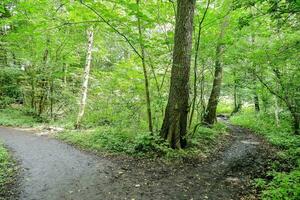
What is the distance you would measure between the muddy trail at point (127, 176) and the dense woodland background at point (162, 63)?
827 millimetres

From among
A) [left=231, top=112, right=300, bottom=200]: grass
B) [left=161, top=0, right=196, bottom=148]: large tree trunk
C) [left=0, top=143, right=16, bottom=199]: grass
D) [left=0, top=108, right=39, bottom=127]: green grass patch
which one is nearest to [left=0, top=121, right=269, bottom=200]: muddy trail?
[left=0, top=143, right=16, bottom=199]: grass

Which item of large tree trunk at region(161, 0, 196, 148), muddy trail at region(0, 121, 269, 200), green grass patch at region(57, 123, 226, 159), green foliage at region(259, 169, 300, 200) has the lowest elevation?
muddy trail at region(0, 121, 269, 200)

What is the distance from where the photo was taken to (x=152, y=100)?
27.1ft

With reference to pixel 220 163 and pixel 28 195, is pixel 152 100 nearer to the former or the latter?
pixel 220 163

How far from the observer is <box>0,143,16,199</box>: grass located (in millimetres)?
4487

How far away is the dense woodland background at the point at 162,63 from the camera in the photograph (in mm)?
6496

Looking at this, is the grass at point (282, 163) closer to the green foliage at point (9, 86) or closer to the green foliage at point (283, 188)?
the green foliage at point (283, 188)

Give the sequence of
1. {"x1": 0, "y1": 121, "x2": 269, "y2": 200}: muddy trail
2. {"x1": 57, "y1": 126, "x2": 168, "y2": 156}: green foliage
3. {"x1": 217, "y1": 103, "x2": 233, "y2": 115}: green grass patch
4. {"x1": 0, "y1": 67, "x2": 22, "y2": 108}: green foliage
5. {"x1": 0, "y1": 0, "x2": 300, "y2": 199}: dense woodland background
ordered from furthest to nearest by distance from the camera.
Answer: {"x1": 217, "y1": 103, "x2": 233, "y2": 115}: green grass patch
{"x1": 0, "y1": 67, "x2": 22, "y2": 108}: green foliage
{"x1": 57, "y1": 126, "x2": 168, "y2": 156}: green foliage
{"x1": 0, "y1": 0, "x2": 300, "y2": 199}: dense woodland background
{"x1": 0, "y1": 121, "x2": 269, "y2": 200}: muddy trail

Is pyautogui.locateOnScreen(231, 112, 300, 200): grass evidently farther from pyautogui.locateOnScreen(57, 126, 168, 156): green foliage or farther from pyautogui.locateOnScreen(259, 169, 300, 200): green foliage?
pyautogui.locateOnScreen(57, 126, 168, 156): green foliage

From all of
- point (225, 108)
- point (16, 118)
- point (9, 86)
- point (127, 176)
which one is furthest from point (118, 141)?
point (225, 108)

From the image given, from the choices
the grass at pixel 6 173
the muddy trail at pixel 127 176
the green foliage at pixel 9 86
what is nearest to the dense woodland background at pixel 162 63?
the green foliage at pixel 9 86

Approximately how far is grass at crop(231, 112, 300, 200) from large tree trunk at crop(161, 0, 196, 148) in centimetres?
261

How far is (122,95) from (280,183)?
6695mm

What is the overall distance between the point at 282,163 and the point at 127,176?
14.2ft
